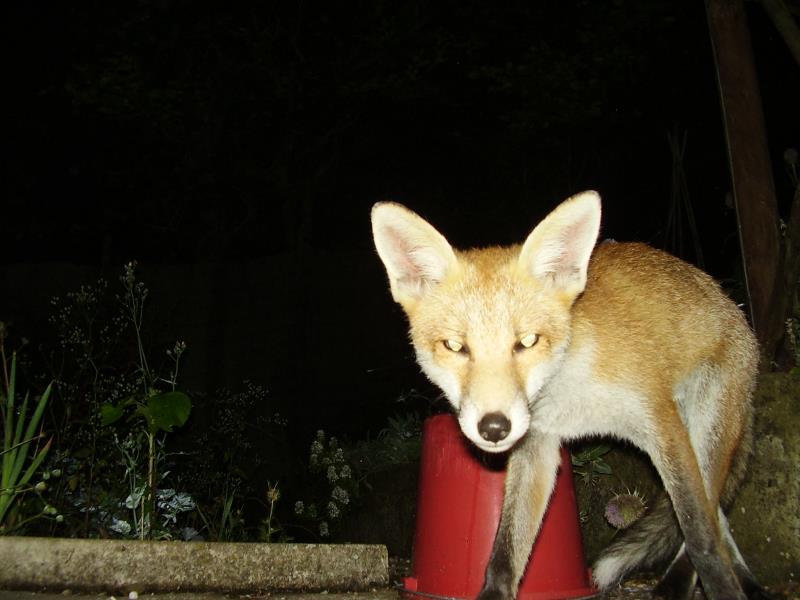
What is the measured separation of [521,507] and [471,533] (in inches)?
12.2

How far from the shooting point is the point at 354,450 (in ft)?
19.1

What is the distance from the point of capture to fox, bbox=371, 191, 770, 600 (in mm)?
2309

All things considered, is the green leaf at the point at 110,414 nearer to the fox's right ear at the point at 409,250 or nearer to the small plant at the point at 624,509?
the fox's right ear at the point at 409,250

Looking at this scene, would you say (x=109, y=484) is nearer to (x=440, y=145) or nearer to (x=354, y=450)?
(x=354, y=450)

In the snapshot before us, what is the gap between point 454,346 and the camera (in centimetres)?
233

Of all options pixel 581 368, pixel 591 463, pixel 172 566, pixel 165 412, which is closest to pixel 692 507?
pixel 581 368

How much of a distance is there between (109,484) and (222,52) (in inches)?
223

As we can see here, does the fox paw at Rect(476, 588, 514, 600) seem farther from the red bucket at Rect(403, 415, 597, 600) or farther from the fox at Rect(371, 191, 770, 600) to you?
the red bucket at Rect(403, 415, 597, 600)

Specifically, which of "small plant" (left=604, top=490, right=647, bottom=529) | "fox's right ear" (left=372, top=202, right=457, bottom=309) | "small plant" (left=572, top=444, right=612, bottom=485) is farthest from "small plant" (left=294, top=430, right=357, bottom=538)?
"fox's right ear" (left=372, top=202, right=457, bottom=309)

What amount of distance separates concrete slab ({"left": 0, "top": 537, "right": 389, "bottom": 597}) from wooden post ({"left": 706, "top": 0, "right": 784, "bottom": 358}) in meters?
2.39

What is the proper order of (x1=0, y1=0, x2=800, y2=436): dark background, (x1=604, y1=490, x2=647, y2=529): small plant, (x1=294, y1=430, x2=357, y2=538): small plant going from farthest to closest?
(x1=0, y1=0, x2=800, y2=436): dark background < (x1=294, y1=430, x2=357, y2=538): small plant < (x1=604, y1=490, x2=647, y2=529): small plant

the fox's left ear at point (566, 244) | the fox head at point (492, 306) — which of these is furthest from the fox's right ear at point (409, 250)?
the fox's left ear at point (566, 244)

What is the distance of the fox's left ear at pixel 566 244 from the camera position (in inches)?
94.2

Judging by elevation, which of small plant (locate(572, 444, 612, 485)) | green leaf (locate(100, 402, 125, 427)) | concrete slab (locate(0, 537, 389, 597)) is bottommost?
concrete slab (locate(0, 537, 389, 597))
